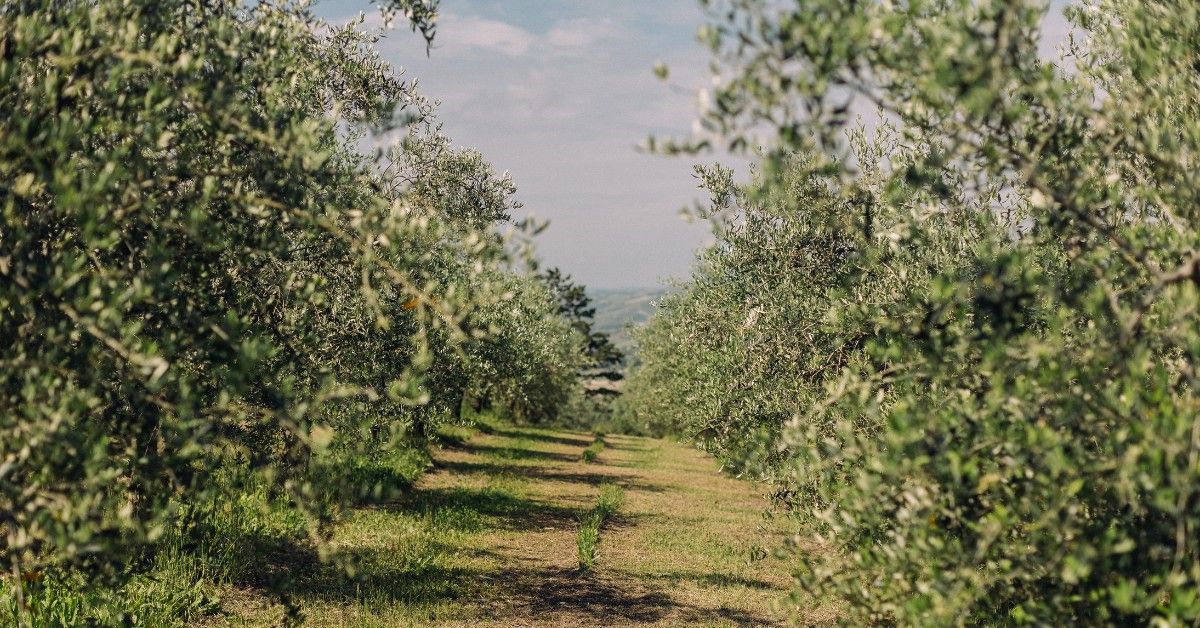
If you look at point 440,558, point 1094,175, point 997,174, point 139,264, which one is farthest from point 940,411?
point 440,558

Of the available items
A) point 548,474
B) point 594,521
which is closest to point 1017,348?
point 594,521

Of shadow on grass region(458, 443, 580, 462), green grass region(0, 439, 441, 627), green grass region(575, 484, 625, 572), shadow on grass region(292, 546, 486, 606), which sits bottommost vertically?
shadow on grass region(458, 443, 580, 462)

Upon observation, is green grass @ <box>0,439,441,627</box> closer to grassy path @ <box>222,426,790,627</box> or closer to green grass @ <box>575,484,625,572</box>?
grassy path @ <box>222,426,790,627</box>

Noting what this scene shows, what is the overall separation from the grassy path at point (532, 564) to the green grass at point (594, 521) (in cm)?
23

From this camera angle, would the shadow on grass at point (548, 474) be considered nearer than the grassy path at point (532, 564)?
No

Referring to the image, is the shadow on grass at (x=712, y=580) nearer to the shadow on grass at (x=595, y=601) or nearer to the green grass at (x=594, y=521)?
the shadow on grass at (x=595, y=601)

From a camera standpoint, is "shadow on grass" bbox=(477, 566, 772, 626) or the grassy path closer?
the grassy path

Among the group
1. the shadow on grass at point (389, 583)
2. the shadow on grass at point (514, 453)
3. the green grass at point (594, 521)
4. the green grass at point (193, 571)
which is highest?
the green grass at point (193, 571)

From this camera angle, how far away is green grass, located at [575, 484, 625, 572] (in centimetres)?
1767

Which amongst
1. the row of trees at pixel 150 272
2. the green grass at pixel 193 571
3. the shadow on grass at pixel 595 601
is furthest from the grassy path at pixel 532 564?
the row of trees at pixel 150 272

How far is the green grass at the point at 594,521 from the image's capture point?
17.7m

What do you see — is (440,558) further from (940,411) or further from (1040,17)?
(1040,17)

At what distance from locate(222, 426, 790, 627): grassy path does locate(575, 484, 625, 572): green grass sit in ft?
0.74

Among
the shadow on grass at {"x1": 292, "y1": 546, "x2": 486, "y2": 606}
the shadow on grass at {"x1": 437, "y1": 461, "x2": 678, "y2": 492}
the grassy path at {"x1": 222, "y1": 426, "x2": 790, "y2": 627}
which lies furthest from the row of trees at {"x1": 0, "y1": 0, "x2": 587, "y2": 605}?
the shadow on grass at {"x1": 437, "y1": 461, "x2": 678, "y2": 492}
